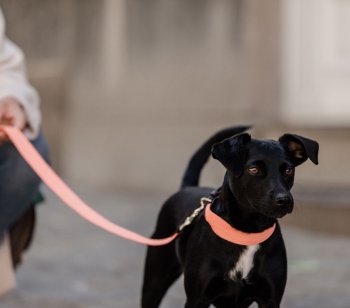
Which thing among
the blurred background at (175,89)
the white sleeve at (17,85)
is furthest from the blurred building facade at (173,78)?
the white sleeve at (17,85)

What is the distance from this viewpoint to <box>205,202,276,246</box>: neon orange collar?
3.16 m

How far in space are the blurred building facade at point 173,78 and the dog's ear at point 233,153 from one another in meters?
4.58

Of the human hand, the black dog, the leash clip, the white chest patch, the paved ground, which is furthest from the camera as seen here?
the paved ground

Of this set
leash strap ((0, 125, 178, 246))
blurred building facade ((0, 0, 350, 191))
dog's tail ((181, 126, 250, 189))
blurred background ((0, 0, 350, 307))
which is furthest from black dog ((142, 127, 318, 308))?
blurred building facade ((0, 0, 350, 191))

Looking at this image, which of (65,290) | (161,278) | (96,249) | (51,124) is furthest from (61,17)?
(161,278)

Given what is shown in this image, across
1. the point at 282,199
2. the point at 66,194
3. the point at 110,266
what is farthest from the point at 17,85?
the point at 110,266

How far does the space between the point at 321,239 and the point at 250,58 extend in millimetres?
2152

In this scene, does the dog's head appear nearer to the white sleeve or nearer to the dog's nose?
the dog's nose

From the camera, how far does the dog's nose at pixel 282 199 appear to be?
296 centimetres

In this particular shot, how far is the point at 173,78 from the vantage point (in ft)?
31.1

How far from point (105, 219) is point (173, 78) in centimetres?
591

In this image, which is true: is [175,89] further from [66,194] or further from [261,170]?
[261,170]

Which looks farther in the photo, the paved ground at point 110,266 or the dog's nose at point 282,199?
the paved ground at point 110,266

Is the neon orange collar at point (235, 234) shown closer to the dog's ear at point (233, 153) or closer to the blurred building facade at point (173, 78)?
the dog's ear at point (233, 153)
